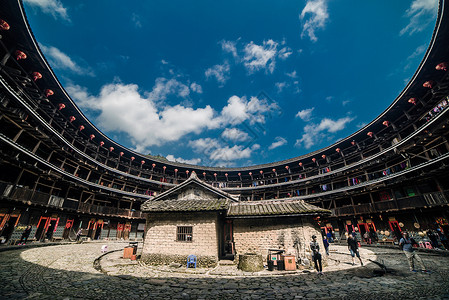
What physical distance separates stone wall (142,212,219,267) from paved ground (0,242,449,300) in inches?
45.8

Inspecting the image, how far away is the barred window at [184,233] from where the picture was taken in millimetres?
11266

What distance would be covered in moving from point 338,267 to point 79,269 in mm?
13583

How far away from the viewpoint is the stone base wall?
10.5 metres

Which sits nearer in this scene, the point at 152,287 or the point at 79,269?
the point at 152,287

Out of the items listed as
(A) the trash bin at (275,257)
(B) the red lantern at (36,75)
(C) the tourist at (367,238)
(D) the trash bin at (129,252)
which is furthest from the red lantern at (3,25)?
(C) the tourist at (367,238)

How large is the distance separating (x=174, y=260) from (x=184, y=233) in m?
1.55

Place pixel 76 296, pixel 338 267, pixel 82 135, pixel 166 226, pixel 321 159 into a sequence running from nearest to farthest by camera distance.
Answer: pixel 76 296, pixel 338 267, pixel 166 226, pixel 82 135, pixel 321 159

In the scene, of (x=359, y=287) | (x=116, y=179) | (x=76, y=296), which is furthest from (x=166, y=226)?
(x=116, y=179)

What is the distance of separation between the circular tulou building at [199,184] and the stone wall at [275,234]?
0.19ft

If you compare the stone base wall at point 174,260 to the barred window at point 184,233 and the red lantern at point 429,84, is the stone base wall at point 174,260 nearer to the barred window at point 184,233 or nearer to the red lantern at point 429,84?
the barred window at point 184,233

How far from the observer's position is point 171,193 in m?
15.4

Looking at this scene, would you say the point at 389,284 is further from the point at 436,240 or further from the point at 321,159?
the point at 321,159

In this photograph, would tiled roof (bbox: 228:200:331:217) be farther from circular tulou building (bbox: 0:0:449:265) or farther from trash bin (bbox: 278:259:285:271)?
trash bin (bbox: 278:259:285:271)

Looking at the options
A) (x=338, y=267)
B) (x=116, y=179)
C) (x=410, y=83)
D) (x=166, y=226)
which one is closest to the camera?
(x=338, y=267)
